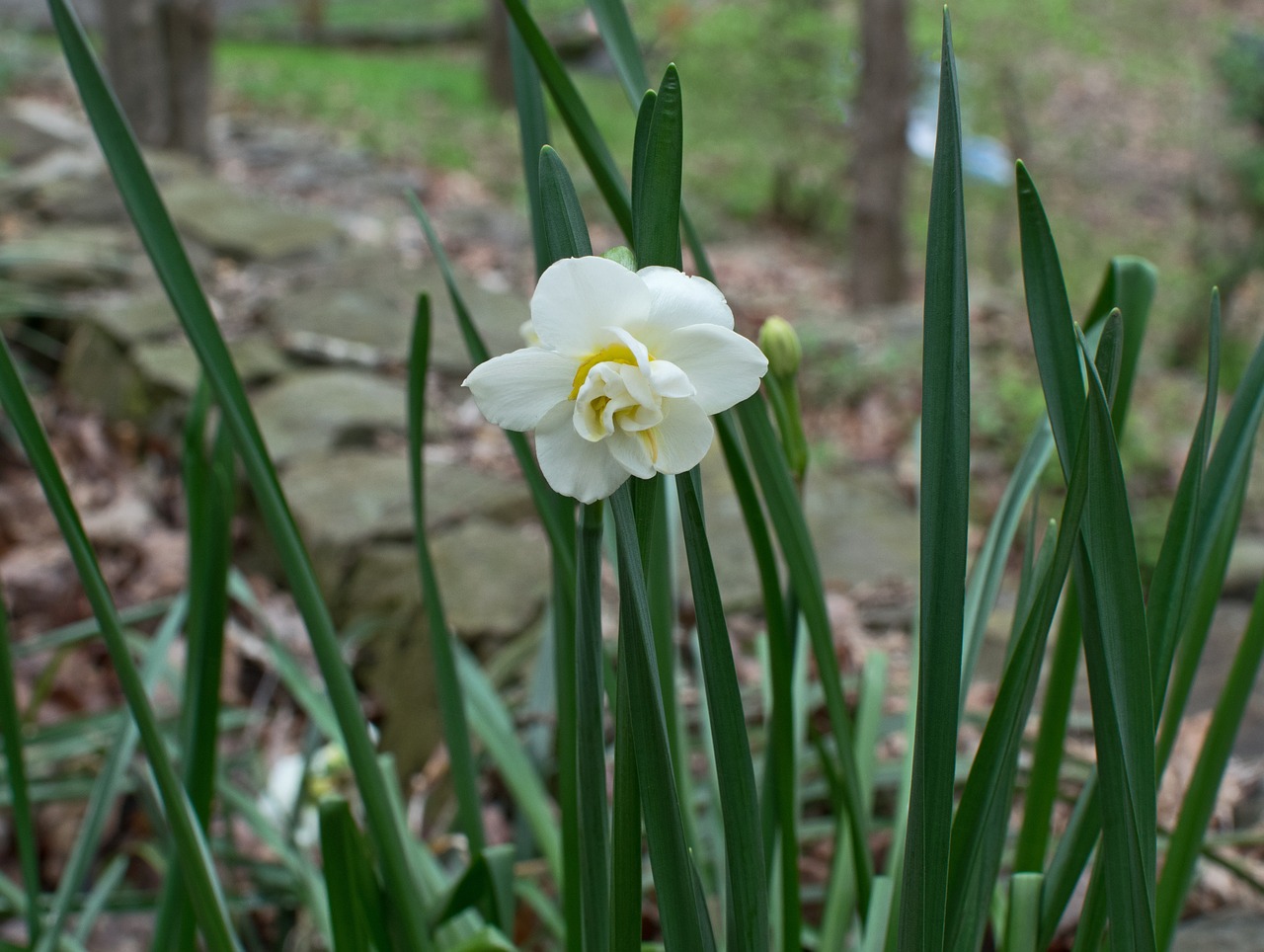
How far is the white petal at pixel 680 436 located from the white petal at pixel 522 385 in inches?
1.9

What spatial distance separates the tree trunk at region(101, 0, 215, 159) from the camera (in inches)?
199

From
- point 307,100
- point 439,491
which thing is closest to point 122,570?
point 439,491

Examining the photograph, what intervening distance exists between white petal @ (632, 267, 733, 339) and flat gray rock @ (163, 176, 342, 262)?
3.51 meters

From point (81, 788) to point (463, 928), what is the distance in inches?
27.4

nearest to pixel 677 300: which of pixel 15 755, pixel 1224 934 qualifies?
pixel 15 755

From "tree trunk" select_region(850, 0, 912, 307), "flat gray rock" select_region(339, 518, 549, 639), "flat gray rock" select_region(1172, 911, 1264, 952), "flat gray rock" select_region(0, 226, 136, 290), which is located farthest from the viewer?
"tree trunk" select_region(850, 0, 912, 307)

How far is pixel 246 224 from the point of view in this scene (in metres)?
3.95

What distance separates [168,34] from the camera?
5.16 metres

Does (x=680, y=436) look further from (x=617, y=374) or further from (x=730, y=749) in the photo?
(x=730, y=749)

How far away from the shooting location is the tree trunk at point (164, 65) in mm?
5047

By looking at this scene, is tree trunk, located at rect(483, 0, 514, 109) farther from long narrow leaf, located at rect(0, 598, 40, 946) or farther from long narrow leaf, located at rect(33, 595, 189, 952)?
long narrow leaf, located at rect(0, 598, 40, 946)

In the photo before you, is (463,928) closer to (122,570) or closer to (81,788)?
(81,788)

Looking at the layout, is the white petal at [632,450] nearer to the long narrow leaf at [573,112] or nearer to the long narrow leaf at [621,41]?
the long narrow leaf at [573,112]

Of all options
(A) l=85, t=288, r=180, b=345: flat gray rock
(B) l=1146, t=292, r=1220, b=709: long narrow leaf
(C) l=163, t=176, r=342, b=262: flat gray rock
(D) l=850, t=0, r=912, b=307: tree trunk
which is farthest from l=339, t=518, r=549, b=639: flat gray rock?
(D) l=850, t=0, r=912, b=307: tree trunk
